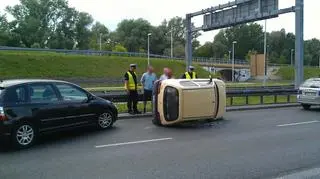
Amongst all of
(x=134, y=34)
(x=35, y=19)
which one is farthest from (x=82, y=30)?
(x=134, y=34)

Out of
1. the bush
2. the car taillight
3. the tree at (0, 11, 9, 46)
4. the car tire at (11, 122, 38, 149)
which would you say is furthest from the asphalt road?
the bush

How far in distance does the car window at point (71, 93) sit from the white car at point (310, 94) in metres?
10.6

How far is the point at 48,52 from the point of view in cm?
6194

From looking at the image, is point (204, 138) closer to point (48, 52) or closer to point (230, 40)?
point (48, 52)

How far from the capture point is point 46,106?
9.59 meters

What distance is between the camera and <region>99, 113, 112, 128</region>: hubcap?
11391 mm

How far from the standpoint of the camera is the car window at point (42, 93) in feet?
31.1

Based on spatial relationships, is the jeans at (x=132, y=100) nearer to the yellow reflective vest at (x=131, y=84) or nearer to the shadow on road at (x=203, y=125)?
the yellow reflective vest at (x=131, y=84)

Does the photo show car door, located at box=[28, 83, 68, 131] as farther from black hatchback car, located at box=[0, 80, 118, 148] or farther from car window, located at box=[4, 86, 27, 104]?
car window, located at box=[4, 86, 27, 104]

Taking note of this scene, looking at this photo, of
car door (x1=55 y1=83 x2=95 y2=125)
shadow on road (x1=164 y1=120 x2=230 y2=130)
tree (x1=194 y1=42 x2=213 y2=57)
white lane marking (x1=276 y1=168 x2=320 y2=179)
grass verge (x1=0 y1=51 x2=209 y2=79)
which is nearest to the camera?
white lane marking (x1=276 y1=168 x2=320 y2=179)

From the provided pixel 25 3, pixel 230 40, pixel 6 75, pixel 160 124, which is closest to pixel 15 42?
pixel 25 3

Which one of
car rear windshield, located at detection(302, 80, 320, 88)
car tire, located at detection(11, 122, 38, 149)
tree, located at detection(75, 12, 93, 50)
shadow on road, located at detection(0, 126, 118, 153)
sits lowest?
shadow on road, located at detection(0, 126, 118, 153)

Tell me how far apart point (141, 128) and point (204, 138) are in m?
2.21

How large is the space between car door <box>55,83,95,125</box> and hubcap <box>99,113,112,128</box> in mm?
437
